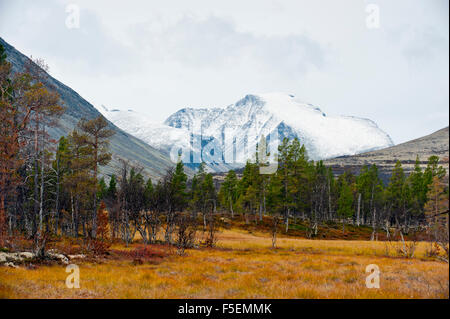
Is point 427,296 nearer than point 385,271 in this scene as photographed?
Yes

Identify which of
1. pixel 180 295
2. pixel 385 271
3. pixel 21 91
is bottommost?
pixel 385 271

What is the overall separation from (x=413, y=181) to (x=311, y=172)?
2526 cm

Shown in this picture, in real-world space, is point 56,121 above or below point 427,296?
above

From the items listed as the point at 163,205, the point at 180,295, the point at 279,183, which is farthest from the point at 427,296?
the point at 279,183

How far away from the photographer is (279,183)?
153ft
